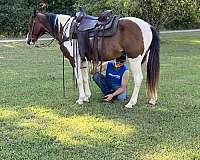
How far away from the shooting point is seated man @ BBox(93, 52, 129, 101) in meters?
7.81

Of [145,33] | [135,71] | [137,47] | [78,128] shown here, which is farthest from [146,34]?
[78,128]

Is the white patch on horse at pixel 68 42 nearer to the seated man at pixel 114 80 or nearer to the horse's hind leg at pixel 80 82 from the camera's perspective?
the horse's hind leg at pixel 80 82

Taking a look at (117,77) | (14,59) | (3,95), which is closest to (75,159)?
(117,77)

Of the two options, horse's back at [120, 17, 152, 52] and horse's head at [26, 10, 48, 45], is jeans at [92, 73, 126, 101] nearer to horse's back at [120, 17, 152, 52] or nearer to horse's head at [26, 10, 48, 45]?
horse's back at [120, 17, 152, 52]

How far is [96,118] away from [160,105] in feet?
4.97

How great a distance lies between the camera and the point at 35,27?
8203mm

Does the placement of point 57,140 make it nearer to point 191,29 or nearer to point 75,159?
point 75,159

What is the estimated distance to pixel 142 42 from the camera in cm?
728

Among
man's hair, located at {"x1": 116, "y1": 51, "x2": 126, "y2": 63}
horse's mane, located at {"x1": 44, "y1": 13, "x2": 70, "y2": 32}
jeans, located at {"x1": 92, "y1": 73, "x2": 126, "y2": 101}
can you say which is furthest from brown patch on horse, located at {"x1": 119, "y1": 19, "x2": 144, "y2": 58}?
horse's mane, located at {"x1": 44, "y1": 13, "x2": 70, "y2": 32}

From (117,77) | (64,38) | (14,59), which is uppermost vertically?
(64,38)

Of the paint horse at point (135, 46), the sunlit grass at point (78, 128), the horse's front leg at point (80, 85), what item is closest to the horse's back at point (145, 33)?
the paint horse at point (135, 46)

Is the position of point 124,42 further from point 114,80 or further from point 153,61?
point 114,80

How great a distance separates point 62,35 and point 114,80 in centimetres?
129

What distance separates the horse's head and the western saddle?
2.49 ft
